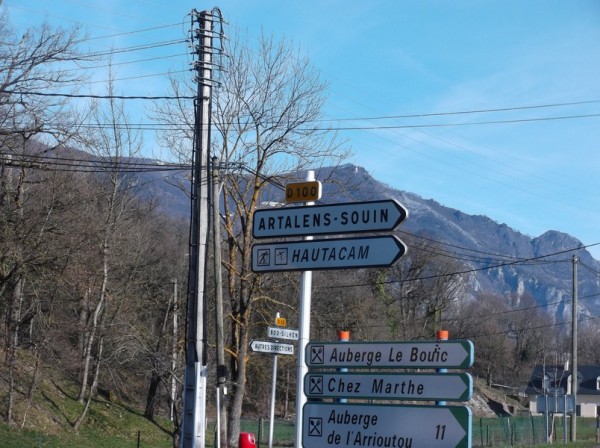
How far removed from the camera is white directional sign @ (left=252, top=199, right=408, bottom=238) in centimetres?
759

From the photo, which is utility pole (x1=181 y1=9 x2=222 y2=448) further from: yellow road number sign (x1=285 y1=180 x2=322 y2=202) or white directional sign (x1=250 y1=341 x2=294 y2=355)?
yellow road number sign (x1=285 y1=180 x2=322 y2=202)

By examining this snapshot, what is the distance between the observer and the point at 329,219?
7.94m

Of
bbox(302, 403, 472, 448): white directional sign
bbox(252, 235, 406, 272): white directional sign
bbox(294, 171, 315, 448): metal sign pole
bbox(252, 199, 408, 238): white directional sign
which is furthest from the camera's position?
bbox(294, 171, 315, 448): metal sign pole

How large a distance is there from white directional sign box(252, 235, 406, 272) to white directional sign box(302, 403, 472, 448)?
49.3 inches

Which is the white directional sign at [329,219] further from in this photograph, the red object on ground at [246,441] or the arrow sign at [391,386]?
the red object on ground at [246,441]

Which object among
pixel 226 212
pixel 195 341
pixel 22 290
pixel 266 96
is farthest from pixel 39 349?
pixel 195 341

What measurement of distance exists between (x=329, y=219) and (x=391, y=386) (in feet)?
5.36

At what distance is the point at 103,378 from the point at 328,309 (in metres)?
11.9

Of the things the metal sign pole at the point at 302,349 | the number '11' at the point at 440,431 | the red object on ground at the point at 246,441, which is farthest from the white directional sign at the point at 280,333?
the number '11' at the point at 440,431

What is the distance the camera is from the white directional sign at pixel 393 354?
23.1ft

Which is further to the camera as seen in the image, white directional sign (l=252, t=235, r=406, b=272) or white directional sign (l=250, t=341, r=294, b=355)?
white directional sign (l=250, t=341, r=294, b=355)

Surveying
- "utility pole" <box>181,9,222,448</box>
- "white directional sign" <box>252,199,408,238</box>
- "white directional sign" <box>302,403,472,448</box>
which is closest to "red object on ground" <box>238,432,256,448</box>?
"white directional sign" <box>302,403,472,448</box>

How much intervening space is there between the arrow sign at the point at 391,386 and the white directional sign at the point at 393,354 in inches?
4.0

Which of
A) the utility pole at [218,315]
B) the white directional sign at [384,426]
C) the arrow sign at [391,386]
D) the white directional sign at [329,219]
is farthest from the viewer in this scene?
the utility pole at [218,315]
